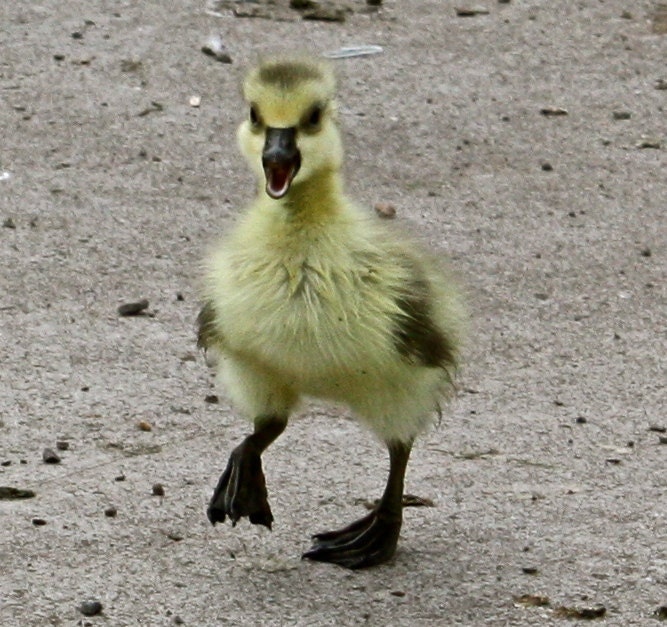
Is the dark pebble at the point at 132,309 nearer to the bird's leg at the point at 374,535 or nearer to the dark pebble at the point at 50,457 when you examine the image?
the dark pebble at the point at 50,457

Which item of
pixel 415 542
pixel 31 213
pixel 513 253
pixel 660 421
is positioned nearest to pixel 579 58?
pixel 513 253

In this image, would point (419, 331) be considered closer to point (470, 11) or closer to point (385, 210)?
point (385, 210)

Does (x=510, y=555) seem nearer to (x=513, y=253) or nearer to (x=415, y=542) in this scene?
(x=415, y=542)

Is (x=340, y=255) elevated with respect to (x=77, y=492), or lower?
elevated

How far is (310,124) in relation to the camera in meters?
3.77

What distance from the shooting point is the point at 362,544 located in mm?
3900

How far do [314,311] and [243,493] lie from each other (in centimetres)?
44

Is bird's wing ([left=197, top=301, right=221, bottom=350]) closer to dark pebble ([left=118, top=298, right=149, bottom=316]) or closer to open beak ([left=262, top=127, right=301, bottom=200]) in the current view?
open beak ([left=262, top=127, right=301, bottom=200])

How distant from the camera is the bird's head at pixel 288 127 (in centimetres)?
366

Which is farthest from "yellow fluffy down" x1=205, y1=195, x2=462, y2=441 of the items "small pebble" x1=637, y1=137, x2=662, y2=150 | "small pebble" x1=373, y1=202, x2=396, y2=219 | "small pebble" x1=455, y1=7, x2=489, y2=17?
"small pebble" x1=455, y1=7, x2=489, y2=17

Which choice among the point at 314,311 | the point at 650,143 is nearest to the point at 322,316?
the point at 314,311

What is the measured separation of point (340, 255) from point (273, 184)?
220mm

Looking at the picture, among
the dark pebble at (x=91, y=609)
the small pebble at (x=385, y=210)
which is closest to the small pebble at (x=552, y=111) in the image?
the small pebble at (x=385, y=210)

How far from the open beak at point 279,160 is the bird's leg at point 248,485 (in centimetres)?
53
